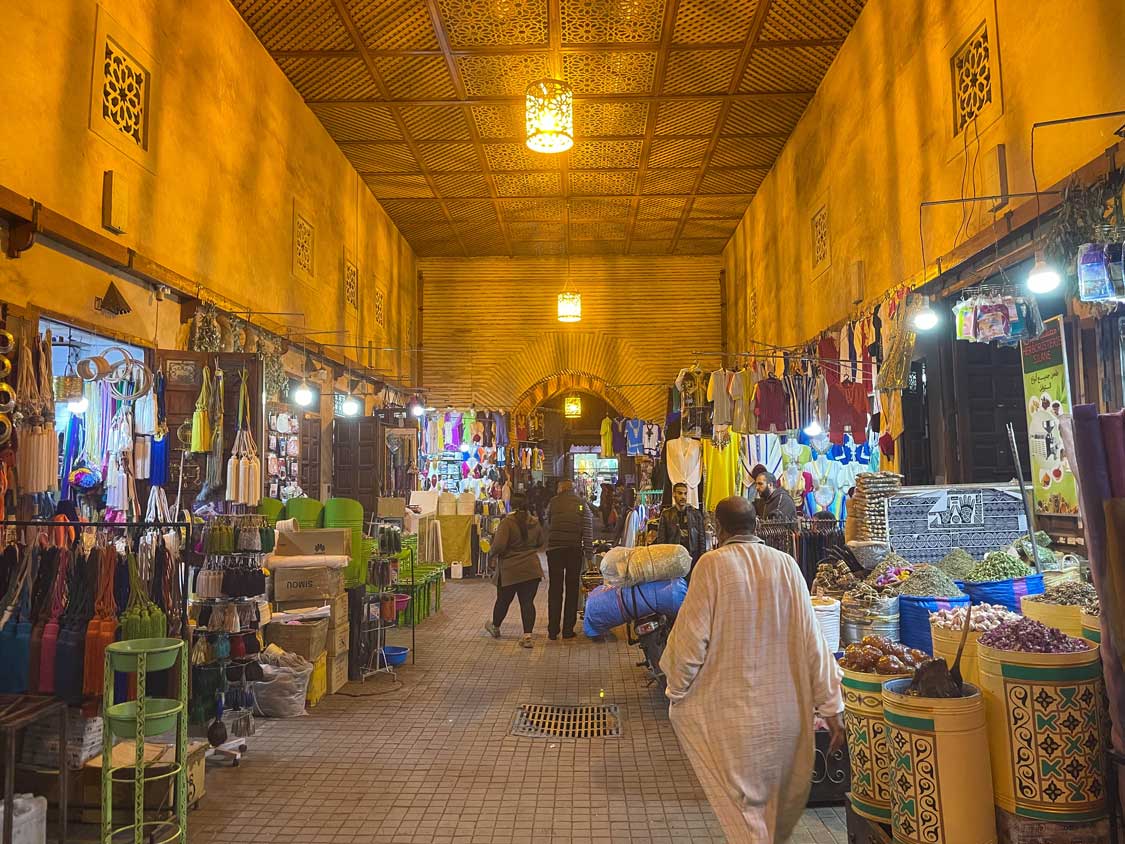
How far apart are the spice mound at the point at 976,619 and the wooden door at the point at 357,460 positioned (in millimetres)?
8620

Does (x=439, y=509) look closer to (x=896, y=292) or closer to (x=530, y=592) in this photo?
(x=530, y=592)

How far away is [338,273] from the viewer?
10945 millimetres

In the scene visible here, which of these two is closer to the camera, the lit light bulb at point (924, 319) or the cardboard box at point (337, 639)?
the lit light bulb at point (924, 319)

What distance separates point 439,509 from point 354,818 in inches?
353

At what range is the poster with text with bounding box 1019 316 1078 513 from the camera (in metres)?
4.77

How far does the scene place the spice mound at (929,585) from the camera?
3.95 meters

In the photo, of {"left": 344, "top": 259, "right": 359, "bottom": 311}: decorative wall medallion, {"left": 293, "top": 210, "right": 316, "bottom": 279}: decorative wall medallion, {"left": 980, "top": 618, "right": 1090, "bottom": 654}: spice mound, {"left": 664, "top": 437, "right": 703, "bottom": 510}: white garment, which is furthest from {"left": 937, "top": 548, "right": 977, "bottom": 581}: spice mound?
{"left": 344, "top": 259, "right": 359, "bottom": 311}: decorative wall medallion

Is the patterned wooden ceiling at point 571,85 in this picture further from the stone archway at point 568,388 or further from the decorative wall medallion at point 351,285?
the stone archway at point 568,388

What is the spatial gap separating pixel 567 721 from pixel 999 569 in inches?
114

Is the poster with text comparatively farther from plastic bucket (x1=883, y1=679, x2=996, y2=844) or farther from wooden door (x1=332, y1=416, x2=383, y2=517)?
wooden door (x1=332, y1=416, x2=383, y2=517)

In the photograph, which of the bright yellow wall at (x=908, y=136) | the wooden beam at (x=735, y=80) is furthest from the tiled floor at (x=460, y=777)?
the wooden beam at (x=735, y=80)

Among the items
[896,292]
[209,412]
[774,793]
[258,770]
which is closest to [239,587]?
[258,770]

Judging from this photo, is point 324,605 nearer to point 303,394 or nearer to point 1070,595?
point 303,394

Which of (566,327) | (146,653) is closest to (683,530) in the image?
(146,653)
